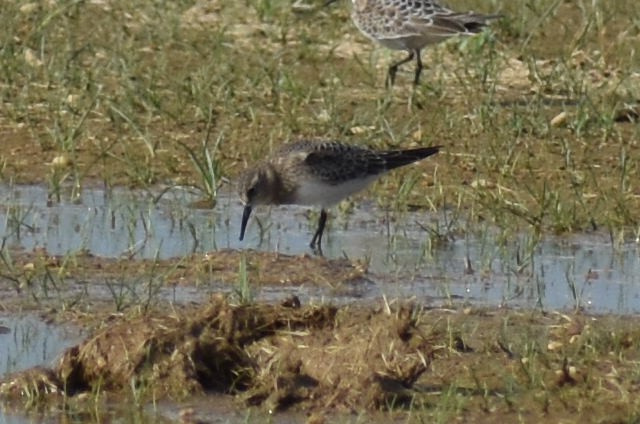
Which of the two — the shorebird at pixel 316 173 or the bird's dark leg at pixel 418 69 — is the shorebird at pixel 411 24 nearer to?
the bird's dark leg at pixel 418 69

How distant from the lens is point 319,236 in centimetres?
925

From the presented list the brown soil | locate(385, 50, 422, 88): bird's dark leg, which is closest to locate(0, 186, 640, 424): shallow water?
the brown soil

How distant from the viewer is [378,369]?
262 inches

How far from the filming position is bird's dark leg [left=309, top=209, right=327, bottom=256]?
9.09m

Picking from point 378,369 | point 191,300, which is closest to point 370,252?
point 191,300

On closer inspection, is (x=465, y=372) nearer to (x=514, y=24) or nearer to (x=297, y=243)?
(x=297, y=243)

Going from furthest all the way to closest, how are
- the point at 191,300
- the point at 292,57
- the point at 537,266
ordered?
the point at 292,57
the point at 537,266
the point at 191,300

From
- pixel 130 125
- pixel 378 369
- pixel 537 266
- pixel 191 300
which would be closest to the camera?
pixel 378 369

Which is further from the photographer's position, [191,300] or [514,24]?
[514,24]

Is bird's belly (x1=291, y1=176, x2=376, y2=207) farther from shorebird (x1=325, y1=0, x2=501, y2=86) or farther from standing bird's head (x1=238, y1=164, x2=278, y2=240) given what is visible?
shorebird (x1=325, y1=0, x2=501, y2=86)

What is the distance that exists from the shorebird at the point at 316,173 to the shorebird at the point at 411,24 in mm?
2371

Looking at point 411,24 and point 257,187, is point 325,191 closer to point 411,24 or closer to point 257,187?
point 257,187

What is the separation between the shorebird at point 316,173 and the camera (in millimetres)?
9547

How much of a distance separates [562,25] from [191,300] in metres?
6.38
